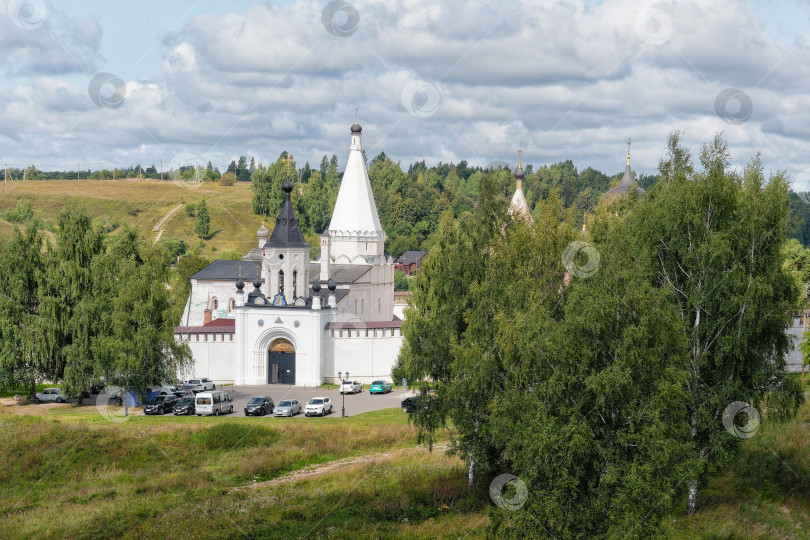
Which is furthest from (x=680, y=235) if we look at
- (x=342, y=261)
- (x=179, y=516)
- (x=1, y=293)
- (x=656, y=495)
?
(x=342, y=261)

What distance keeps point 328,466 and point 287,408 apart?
7377mm

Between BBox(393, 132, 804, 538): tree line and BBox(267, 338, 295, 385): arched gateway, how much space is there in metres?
19.6

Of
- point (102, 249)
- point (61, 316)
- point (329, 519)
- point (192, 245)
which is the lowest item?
point (329, 519)

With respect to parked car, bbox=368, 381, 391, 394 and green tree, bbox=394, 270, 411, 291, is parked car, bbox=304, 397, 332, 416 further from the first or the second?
green tree, bbox=394, 270, 411, 291

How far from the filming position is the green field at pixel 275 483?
71.1ft

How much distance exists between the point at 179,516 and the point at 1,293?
63.4 feet

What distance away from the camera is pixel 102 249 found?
3769 centimetres

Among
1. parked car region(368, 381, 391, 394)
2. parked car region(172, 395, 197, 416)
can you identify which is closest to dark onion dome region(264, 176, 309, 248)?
parked car region(368, 381, 391, 394)

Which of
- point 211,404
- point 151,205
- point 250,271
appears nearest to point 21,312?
point 211,404

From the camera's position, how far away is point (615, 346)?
1628cm

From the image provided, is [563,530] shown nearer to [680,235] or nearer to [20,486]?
[680,235]

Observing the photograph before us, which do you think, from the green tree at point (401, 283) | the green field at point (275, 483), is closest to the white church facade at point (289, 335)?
the green field at point (275, 483)

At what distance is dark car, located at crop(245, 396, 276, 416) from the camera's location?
34750 mm

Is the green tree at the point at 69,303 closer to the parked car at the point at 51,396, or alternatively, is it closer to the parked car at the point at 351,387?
the parked car at the point at 51,396
